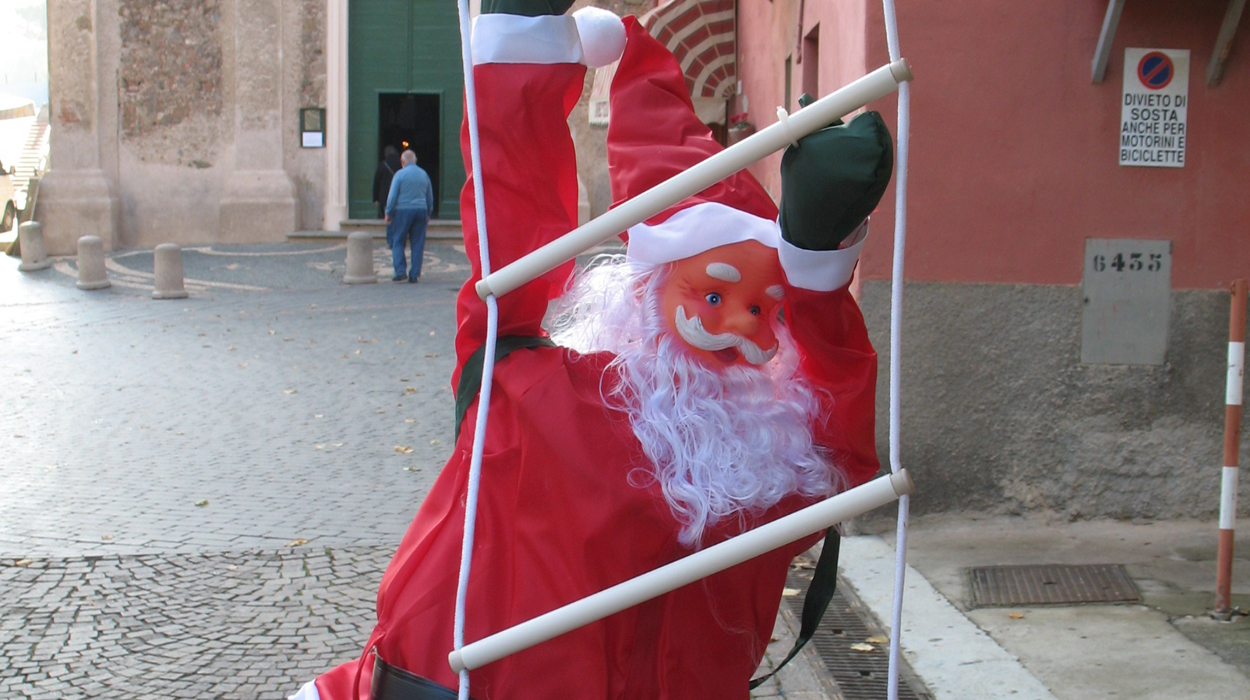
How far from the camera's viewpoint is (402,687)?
2.44 metres

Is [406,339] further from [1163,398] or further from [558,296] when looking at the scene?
[558,296]

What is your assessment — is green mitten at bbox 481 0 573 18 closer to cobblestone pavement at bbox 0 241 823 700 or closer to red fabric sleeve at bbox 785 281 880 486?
red fabric sleeve at bbox 785 281 880 486

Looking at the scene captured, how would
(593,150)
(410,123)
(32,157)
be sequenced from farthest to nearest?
1. (32,157)
2. (410,123)
3. (593,150)

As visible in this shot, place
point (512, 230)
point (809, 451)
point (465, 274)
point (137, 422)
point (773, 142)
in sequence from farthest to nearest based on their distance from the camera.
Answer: point (465, 274) < point (137, 422) < point (809, 451) < point (512, 230) < point (773, 142)

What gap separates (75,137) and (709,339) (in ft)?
67.1

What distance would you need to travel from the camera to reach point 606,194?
62.7 feet

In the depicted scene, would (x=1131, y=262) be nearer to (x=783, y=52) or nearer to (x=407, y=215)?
(x=783, y=52)

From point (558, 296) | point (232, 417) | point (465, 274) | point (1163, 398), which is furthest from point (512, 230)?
point (465, 274)

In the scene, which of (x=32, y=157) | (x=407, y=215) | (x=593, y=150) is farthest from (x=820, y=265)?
(x=32, y=157)

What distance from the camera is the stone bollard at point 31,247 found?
1786cm

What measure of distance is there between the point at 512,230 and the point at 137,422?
6492 mm

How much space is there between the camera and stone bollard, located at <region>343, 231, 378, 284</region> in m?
15.9

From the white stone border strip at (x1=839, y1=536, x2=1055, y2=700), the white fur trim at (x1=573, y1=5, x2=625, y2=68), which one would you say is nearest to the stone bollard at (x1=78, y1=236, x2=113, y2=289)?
the white stone border strip at (x1=839, y1=536, x2=1055, y2=700)

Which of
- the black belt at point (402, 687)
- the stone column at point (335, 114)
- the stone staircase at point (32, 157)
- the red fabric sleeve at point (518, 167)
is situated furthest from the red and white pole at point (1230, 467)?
the stone staircase at point (32, 157)
